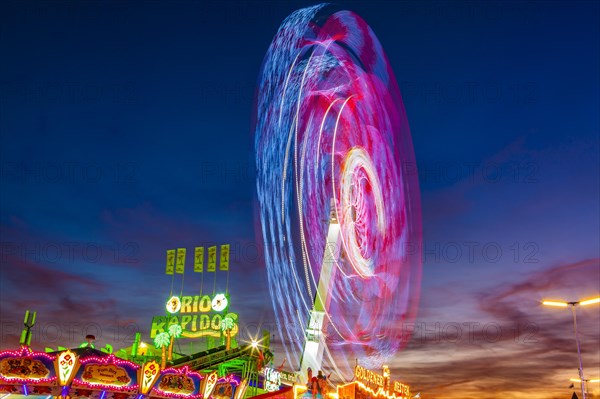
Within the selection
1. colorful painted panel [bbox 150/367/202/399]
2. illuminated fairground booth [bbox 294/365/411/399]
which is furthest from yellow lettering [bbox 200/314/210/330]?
colorful painted panel [bbox 150/367/202/399]

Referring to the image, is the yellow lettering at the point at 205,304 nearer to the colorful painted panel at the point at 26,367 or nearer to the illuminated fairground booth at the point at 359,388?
the illuminated fairground booth at the point at 359,388

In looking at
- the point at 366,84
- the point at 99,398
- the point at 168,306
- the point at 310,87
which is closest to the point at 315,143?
the point at 310,87

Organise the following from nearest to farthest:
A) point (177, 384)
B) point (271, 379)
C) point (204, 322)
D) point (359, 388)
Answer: point (177, 384)
point (359, 388)
point (271, 379)
point (204, 322)

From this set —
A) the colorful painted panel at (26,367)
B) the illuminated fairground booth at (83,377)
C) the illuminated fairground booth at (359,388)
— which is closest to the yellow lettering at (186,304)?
the illuminated fairground booth at (359,388)

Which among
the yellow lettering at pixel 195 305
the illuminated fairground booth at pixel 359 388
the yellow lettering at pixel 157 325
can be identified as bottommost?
the illuminated fairground booth at pixel 359 388

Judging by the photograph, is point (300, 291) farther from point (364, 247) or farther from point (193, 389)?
point (364, 247)

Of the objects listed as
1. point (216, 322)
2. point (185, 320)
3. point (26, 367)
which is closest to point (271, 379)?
point (216, 322)

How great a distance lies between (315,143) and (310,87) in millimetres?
4340

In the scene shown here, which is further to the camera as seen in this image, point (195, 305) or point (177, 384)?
point (195, 305)

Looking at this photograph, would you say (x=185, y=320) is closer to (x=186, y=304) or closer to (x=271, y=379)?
(x=186, y=304)

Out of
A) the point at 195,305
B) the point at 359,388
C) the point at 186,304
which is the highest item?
the point at 186,304

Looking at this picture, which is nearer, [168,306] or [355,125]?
[355,125]

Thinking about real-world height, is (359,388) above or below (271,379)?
below

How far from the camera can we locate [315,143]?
4256 centimetres
